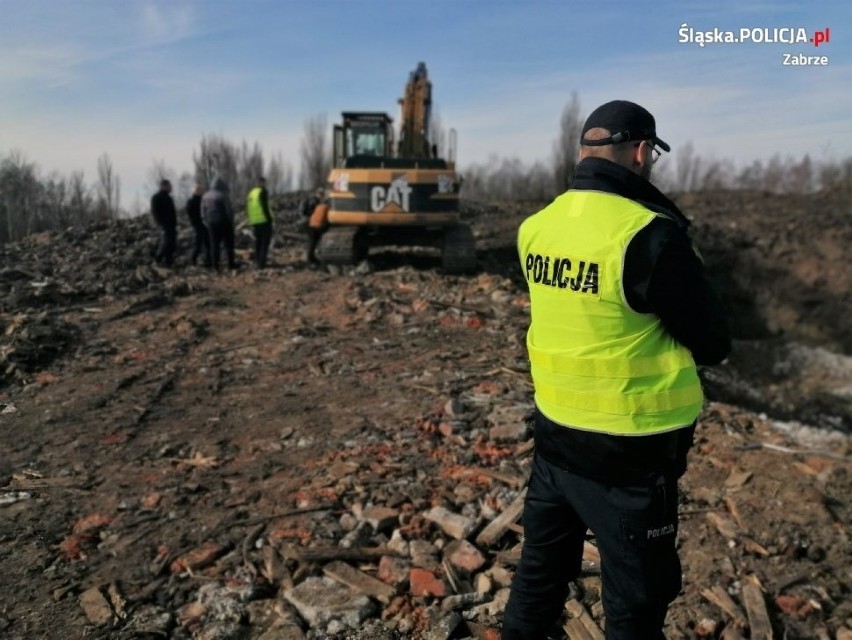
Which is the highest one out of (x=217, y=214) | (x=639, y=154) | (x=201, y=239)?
(x=639, y=154)

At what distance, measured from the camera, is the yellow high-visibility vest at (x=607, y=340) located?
75.5 inches

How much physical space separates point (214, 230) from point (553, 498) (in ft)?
34.8

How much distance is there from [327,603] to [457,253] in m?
8.77

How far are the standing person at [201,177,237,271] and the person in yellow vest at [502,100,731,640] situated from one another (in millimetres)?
10306

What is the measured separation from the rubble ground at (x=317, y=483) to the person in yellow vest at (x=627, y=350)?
110cm

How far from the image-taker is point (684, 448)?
2018mm

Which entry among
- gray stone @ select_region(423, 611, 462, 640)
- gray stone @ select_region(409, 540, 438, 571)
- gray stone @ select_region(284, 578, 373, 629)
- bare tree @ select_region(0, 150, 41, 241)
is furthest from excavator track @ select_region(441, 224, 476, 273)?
bare tree @ select_region(0, 150, 41, 241)

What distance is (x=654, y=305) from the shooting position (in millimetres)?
1869

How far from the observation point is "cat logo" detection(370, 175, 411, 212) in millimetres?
11195

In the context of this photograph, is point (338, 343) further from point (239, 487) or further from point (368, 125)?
point (368, 125)

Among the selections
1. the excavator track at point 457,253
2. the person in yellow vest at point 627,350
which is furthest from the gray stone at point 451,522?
the excavator track at point 457,253

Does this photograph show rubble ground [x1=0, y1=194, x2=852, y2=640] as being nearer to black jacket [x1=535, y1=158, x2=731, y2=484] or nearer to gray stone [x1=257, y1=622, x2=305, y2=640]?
gray stone [x1=257, y1=622, x2=305, y2=640]

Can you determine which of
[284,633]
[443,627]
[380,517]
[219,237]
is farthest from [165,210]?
[443,627]

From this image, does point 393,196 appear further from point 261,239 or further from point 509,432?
point 509,432
